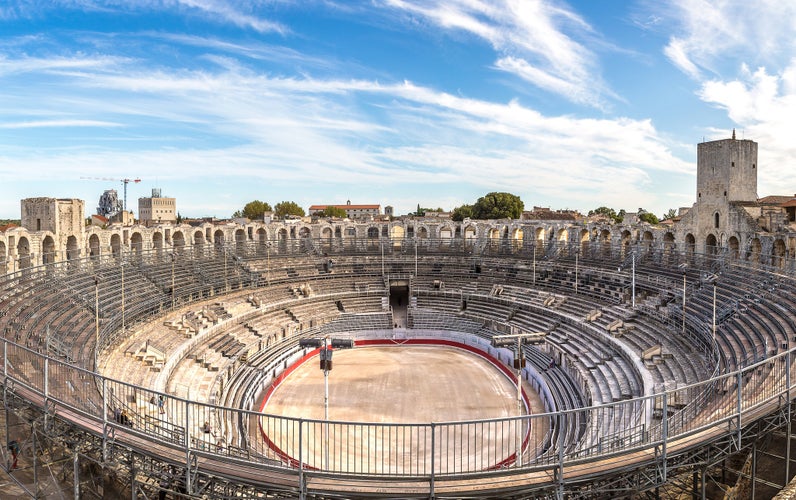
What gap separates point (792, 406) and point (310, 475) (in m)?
10.6

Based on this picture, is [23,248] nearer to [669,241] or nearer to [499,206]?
[669,241]

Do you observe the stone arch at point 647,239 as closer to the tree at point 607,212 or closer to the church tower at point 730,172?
the church tower at point 730,172

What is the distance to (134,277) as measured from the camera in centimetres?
3031

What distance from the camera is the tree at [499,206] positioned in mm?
81562

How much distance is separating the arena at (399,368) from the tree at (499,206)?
29.9 metres

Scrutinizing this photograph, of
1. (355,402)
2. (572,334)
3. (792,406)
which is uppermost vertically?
(792,406)

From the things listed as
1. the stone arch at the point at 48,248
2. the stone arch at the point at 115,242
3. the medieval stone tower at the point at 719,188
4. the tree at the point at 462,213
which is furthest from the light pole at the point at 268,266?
the tree at the point at 462,213

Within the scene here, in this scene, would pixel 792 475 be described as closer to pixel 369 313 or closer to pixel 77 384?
pixel 77 384

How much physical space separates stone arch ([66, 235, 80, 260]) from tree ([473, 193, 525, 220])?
58.5 meters

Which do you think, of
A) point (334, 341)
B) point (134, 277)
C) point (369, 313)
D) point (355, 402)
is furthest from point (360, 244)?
point (334, 341)

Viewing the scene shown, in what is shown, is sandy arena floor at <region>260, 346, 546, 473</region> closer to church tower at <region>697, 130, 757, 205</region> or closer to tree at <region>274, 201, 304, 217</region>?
church tower at <region>697, 130, 757, 205</region>

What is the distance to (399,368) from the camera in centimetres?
3055

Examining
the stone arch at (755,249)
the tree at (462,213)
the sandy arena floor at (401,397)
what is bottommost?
the sandy arena floor at (401,397)

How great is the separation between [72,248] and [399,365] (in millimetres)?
21947
